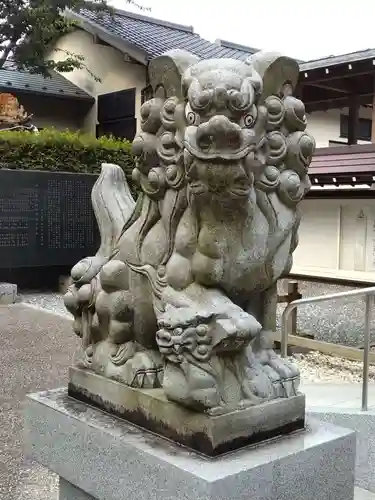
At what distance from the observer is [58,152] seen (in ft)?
32.1

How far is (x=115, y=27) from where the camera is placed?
13.7 m

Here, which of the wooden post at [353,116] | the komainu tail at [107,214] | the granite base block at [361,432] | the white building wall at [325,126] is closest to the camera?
the komainu tail at [107,214]

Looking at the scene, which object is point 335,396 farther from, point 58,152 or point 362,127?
point 362,127

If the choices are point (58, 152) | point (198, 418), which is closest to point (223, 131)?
point (198, 418)

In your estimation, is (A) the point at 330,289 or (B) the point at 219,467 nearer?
(B) the point at 219,467

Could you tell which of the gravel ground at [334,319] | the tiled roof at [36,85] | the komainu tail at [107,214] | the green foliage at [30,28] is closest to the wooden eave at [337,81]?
the gravel ground at [334,319]

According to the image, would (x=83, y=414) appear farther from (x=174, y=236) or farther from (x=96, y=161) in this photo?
(x=96, y=161)

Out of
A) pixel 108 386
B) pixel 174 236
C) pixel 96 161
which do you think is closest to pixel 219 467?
pixel 108 386

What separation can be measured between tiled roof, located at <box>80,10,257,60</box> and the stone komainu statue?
35.3 feet

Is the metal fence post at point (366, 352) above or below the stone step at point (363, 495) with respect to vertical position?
above

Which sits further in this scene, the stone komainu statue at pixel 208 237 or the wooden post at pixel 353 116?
the wooden post at pixel 353 116

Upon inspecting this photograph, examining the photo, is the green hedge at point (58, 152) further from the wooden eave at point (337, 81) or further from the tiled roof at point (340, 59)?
the tiled roof at point (340, 59)

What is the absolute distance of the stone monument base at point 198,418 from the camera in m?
1.80

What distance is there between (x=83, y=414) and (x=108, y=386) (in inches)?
5.8
